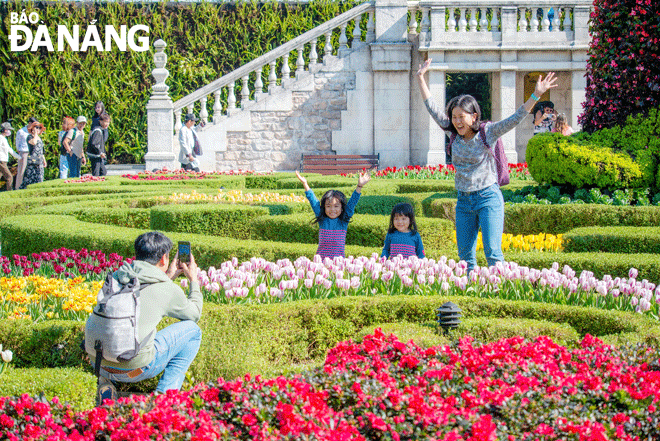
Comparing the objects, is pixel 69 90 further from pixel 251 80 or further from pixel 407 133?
pixel 407 133

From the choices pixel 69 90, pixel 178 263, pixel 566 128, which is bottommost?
pixel 178 263

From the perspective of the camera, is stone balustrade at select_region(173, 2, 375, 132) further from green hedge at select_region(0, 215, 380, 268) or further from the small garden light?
the small garden light

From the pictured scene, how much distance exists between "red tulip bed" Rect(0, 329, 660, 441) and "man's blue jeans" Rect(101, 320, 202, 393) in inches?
32.2

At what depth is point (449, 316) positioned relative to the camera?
4309mm

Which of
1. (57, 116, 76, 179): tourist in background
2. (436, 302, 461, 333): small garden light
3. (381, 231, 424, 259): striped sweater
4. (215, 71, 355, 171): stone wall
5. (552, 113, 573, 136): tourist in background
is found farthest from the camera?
(215, 71, 355, 171): stone wall

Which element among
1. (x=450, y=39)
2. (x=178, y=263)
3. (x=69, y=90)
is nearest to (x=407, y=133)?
(x=450, y=39)

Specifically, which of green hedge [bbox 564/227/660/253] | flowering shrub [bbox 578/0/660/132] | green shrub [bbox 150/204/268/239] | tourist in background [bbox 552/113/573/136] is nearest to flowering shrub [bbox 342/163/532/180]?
tourist in background [bbox 552/113/573/136]

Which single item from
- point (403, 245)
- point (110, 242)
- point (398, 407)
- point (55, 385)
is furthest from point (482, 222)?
point (110, 242)

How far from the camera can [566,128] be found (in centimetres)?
1039

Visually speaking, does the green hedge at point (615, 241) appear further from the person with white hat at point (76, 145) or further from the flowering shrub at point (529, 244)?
the person with white hat at point (76, 145)

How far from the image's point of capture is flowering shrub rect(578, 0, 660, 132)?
9.41m

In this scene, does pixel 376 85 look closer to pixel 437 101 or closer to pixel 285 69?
pixel 437 101

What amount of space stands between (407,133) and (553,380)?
14514 millimetres

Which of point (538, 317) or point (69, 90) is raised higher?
point (69, 90)
